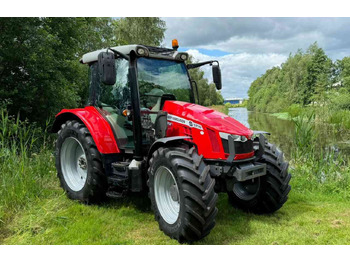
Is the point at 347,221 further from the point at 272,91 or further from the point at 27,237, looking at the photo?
the point at 272,91

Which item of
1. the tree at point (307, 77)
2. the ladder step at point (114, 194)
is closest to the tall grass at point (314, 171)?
the ladder step at point (114, 194)

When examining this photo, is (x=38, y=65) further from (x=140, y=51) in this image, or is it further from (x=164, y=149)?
(x=164, y=149)

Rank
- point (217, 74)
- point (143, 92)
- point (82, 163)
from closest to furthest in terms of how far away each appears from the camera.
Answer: point (143, 92)
point (217, 74)
point (82, 163)

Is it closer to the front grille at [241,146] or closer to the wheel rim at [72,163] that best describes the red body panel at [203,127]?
the front grille at [241,146]

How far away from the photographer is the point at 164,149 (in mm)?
3678

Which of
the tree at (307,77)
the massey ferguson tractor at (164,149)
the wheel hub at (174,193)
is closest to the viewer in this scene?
the massey ferguson tractor at (164,149)

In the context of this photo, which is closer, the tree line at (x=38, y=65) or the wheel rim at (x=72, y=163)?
the wheel rim at (x=72, y=163)

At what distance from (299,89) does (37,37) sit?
3403cm

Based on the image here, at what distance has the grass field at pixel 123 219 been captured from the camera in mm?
3752

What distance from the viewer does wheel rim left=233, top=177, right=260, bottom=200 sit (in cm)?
434

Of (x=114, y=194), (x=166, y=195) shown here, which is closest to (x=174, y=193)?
(x=166, y=195)

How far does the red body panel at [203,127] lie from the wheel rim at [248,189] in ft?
1.81

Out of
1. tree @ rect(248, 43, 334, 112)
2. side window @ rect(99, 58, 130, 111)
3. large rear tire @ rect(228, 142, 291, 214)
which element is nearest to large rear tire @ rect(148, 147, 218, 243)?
large rear tire @ rect(228, 142, 291, 214)

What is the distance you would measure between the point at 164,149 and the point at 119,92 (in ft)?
4.94
